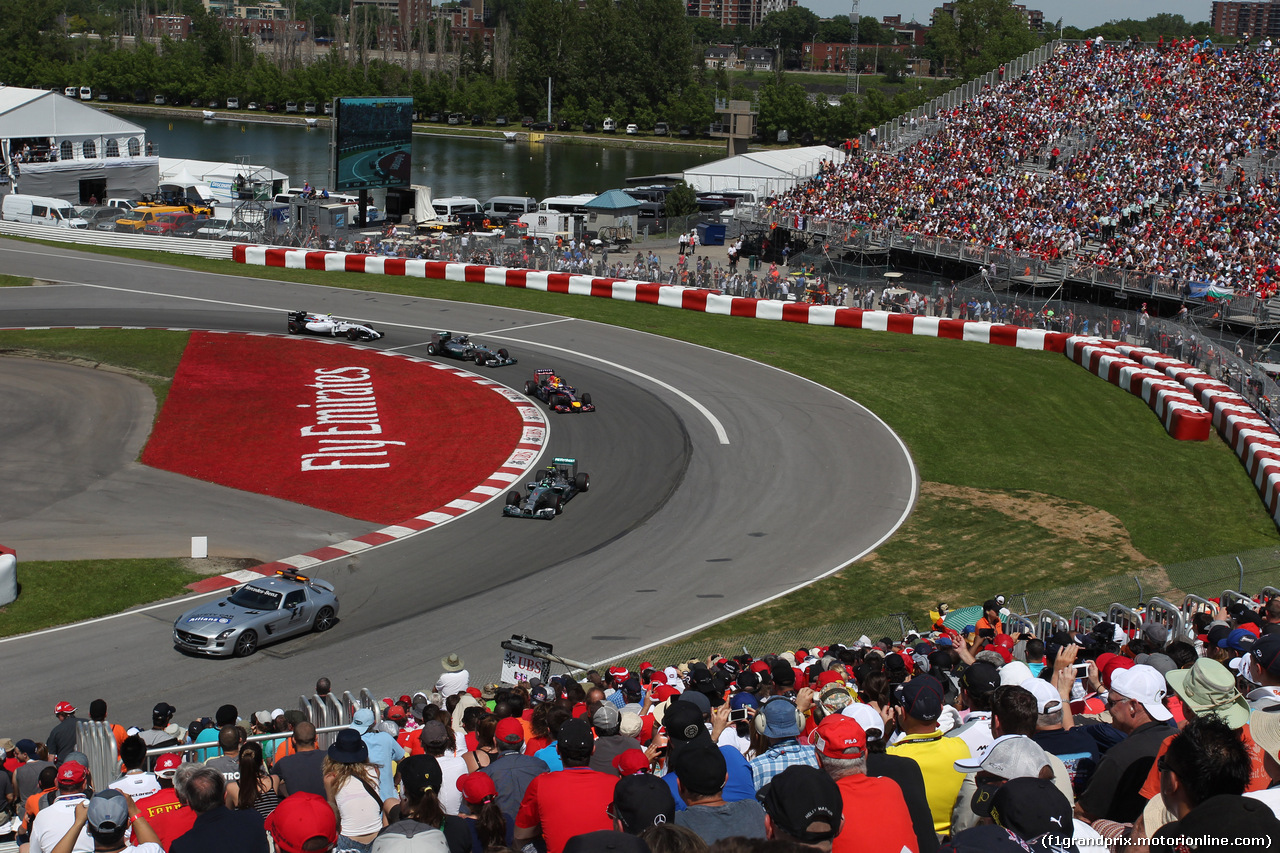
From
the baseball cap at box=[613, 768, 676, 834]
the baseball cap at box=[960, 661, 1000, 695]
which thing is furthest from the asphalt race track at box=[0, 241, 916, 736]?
the baseball cap at box=[613, 768, 676, 834]

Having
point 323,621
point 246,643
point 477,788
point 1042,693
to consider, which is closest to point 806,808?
point 477,788

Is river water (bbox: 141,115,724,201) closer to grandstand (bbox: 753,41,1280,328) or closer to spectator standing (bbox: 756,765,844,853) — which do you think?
grandstand (bbox: 753,41,1280,328)

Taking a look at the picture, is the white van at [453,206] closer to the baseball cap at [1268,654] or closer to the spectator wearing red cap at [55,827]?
the baseball cap at [1268,654]

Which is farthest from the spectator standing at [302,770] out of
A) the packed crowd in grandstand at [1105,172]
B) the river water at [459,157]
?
the river water at [459,157]

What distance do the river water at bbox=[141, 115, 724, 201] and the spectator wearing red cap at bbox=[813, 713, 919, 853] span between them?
97386 millimetres

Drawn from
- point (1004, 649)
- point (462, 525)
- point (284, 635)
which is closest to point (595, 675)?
point (1004, 649)

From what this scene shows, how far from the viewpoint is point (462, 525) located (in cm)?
2570

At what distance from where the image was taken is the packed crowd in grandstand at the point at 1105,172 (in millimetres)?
46875

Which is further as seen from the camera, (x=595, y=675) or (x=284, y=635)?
(x=284, y=635)

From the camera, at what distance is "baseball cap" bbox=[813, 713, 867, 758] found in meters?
6.88

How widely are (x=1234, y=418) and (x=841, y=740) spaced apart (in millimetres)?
29567

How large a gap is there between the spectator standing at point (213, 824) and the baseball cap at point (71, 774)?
2350 mm

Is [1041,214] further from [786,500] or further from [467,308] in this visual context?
[786,500]

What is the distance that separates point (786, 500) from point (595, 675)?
1308 centimetres
